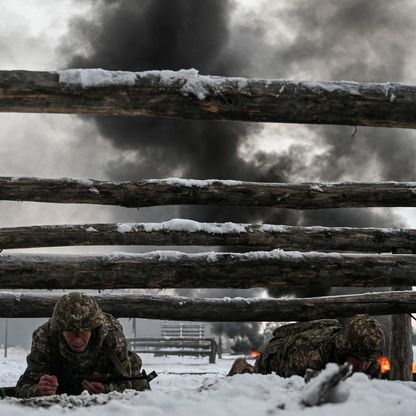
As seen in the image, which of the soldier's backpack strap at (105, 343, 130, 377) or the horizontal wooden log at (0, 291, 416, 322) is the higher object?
the horizontal wooden log at (0, 291, 416, 322)

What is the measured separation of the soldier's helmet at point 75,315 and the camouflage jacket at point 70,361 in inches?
5.5

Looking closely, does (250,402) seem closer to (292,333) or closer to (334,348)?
(334,348)

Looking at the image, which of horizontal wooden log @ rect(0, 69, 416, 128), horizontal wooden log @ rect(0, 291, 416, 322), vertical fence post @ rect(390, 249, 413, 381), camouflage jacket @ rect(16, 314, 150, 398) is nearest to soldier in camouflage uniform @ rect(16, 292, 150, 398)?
camouflage jacket @ rect(16, 314, 150, 398)

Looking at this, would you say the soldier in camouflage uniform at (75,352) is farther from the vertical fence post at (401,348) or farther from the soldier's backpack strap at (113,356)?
the vertical fence post at (401,348)

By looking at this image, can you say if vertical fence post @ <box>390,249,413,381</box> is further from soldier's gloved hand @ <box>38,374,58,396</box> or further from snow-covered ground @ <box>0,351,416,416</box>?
soldier's gloved hand @ <box>38,374,58,396</box>

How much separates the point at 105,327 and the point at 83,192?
4.79ft

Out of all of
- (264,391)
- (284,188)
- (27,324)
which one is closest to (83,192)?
(284,188)

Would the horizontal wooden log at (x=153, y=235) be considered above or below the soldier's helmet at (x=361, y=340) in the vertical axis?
above

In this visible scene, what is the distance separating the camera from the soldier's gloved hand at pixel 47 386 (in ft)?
9.01

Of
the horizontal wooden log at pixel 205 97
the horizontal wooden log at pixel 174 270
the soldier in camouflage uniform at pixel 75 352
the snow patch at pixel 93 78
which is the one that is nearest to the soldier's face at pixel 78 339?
the soldier in camouflage uniform at pixel 75 352

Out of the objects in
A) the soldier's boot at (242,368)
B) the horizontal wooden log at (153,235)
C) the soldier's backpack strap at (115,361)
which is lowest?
the soldier's boot at (242,368)

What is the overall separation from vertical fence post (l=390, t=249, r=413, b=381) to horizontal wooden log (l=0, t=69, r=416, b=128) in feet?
7.96

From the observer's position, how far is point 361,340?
3.53 m

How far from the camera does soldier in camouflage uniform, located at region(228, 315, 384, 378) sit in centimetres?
355
